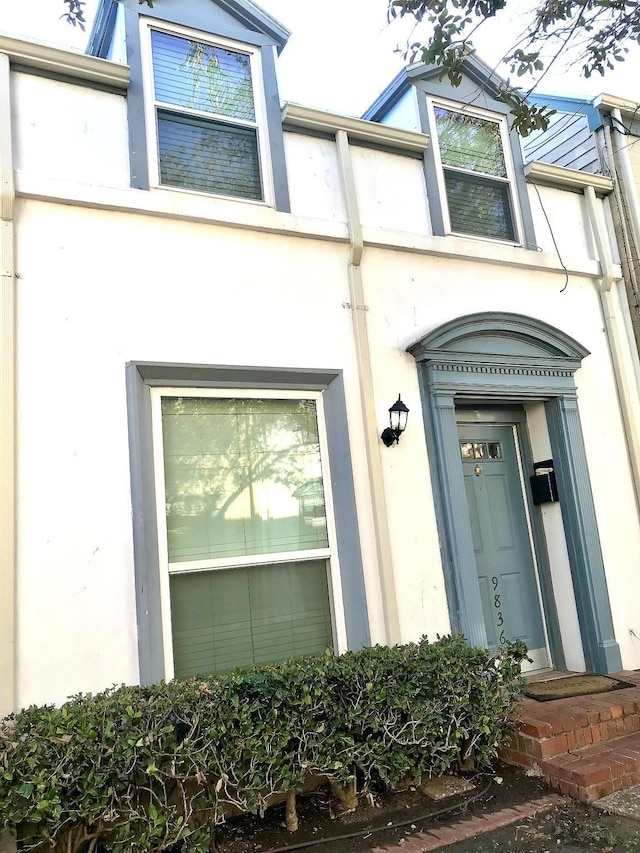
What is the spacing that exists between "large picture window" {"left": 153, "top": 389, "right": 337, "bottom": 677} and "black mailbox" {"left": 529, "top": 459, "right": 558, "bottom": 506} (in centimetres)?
216

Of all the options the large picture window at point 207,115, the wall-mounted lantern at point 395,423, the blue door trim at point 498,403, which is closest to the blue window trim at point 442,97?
the blue door trim at point 498,403

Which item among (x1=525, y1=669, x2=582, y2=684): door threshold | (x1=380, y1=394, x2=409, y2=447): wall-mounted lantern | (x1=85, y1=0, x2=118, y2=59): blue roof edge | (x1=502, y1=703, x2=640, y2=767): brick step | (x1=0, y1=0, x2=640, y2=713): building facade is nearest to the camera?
(x1=0, y1=0, x2=640, y2=713): building facade

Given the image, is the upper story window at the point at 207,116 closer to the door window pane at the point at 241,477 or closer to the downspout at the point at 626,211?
the door window pane at the point at 241,477

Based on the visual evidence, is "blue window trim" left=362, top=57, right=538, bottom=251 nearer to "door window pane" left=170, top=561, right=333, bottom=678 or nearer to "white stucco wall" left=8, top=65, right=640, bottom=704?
"white stucco wall" left=8, top=65, right=640, bottom=704

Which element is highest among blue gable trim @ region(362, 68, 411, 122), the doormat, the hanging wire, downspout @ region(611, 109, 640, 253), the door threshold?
blue gable trim @ region(362, 68, 411, 122)

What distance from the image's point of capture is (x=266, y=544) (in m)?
4.32

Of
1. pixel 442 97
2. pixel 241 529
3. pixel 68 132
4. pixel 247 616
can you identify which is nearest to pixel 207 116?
pixel 68 132

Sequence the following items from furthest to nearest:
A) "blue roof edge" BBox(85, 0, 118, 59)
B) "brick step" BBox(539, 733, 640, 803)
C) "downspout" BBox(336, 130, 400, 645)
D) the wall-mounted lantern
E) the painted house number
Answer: the painted house number → "blue roof edge" BBox(85, 0, 118, 59) → the wall-mounted lantern → "downspout" BBox(336, 130, 400, 645) → "brick step" BBox(539, 733, 640, 803)

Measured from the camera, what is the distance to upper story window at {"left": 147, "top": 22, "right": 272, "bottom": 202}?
15.1 ft

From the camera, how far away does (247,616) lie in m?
4.16

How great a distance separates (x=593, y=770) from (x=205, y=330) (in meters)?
3.60

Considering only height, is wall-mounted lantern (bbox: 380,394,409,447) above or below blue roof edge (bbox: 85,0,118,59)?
below

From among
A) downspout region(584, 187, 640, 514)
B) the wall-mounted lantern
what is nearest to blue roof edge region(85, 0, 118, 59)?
the wall-mounted lantern

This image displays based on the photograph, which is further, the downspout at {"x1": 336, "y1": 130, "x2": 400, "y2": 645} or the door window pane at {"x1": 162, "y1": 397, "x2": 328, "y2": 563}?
the downspout at {"x1": 336, "y1": 130, "x2": 400, "y2": 645}
